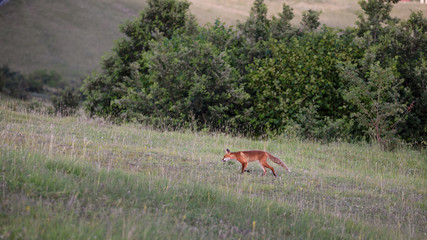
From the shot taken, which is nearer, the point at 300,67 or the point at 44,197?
the point at 44,197

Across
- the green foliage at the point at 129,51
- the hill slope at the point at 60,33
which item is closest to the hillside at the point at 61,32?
the hill slope at the point at 60,33

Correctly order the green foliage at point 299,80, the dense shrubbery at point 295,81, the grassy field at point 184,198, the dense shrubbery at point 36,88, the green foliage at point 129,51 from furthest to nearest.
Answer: the dense shrubbery at point 36,88 → the green foliage at point 129,51 → the green foliage at point 299,80 → the dense shrubbery at point 295,81 → the grassy field at point 184,198

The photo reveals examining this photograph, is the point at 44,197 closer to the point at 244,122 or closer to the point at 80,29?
the point at 244,122

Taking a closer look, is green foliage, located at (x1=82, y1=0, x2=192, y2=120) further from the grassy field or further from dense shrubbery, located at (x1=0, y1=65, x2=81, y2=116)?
the grassy field

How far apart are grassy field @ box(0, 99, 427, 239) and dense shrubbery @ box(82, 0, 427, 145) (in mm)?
7052

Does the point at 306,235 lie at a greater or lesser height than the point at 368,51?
lesser

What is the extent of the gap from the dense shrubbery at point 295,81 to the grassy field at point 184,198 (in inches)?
278

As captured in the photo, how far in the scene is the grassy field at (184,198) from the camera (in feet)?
16.2

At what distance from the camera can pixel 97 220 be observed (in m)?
5.00

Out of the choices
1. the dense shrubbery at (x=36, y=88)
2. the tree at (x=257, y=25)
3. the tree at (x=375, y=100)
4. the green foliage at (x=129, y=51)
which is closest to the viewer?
the tree at (x=375, y=100)

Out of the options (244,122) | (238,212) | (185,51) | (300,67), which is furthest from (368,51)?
(238,212)

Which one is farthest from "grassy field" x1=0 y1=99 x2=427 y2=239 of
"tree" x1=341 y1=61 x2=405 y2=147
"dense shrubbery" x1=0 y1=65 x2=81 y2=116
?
"dense shrubbery" x1=0 y1=65 x2=81 y2=116

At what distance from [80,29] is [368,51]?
116 metres

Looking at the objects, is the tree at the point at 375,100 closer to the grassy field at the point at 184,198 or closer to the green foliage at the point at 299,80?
the green foliage at the point at 299,80
